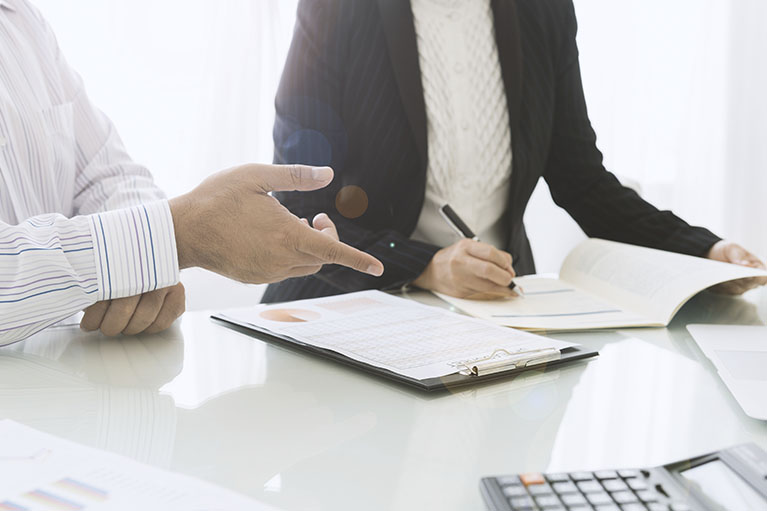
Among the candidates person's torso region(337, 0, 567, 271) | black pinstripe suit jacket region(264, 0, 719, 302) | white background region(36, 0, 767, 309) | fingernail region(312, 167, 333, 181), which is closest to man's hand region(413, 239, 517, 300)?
black pinstripe suit jacket region(264, 0, 719, 302)

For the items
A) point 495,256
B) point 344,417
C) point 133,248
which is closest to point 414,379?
point 344,417

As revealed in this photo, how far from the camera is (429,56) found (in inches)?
51.2

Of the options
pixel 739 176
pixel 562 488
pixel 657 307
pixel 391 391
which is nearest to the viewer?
pixel 562 488

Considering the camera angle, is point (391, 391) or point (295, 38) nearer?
point (391, 391)

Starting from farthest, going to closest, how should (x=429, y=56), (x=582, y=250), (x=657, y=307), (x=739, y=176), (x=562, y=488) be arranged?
(x=739, y=176) < (x=429, y=56) < (x=582, y=250) < (x=657, y=307) < (x=562, y=488)

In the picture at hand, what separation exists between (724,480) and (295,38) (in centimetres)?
107

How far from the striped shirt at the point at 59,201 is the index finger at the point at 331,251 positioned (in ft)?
0.45

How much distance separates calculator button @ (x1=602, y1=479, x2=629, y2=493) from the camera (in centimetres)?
36

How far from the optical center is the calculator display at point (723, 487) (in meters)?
0.35

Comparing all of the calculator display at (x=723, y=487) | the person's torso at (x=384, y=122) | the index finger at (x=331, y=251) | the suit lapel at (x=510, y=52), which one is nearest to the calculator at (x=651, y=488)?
the calculator display at (x=723, y=487)

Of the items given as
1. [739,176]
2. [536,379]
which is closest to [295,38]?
[536,379]

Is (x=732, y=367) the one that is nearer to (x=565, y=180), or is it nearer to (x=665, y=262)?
(x=665, y=262)

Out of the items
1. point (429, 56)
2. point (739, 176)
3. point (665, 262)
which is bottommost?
point (739, 176)

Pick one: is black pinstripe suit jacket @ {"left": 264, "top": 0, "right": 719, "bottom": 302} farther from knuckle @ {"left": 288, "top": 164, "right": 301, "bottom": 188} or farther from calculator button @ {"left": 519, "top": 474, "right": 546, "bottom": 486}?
calculator button @ {"left": 519, "top": 474, "right": 546, "bottom": 486}
